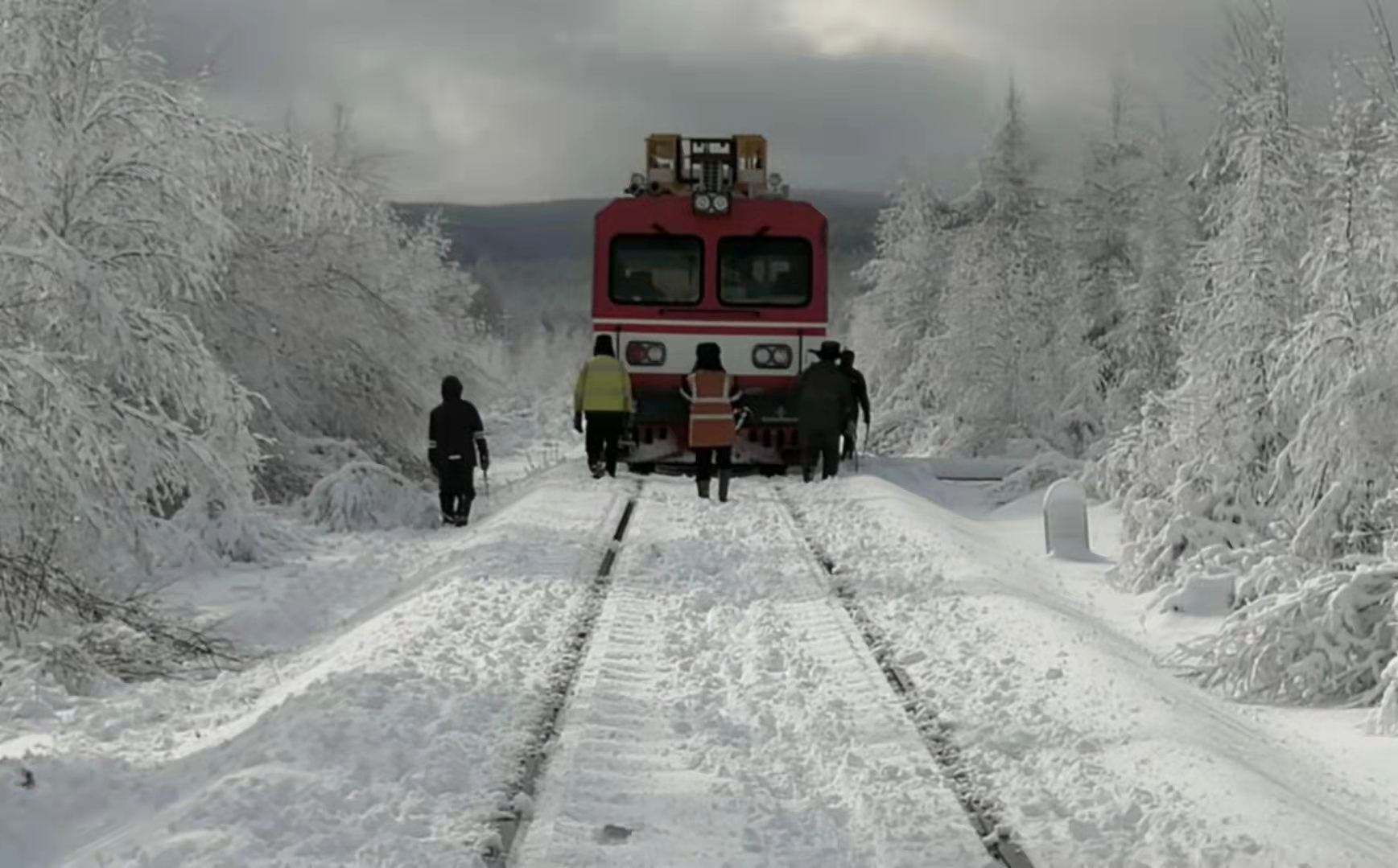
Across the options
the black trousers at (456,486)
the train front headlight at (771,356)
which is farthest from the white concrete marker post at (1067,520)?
the black trousers at (456,486)

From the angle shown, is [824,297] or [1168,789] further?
[824,297]

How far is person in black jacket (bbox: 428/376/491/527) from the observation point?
50.3 feet

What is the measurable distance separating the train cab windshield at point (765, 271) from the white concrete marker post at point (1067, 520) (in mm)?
6259

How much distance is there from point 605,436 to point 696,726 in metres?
11.1

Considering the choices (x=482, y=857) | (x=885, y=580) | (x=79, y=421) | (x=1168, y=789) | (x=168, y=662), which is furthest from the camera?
(x=885, y=580)

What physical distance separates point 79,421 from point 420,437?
17353 millimetres

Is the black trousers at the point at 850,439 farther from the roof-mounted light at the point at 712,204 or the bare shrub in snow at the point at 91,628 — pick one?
the bare shrub in snow at the point at 91,628

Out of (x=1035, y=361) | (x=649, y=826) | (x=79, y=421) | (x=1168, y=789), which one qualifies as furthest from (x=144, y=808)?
(x=1035, y=361)

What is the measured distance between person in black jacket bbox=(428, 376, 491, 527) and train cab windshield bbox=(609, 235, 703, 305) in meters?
4.01

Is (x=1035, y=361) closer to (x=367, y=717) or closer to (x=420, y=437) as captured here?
(x=420, y=437)

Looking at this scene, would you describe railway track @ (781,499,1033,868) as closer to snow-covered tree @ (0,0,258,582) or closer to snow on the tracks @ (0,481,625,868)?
snow on the tracks @ (0,481,625,868)

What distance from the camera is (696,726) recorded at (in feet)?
21.7

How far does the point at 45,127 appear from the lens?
9.83 meters

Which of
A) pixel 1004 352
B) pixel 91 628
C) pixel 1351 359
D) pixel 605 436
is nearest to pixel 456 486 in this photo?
pixel 605 436
